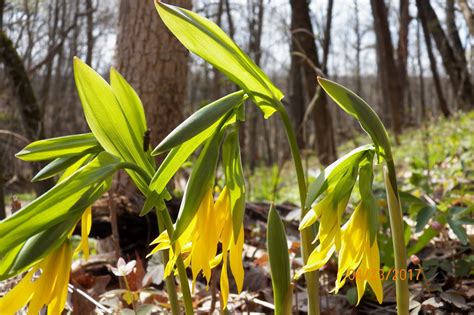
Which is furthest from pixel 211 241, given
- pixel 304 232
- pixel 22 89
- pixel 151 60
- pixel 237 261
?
pixel 22 89

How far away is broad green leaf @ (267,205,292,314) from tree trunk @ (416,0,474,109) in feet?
31.0

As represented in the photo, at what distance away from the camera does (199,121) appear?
2.15 ft

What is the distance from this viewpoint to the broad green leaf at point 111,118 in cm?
77

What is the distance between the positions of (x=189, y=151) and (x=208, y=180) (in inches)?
2.0

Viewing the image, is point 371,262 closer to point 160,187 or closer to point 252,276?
point 160,187

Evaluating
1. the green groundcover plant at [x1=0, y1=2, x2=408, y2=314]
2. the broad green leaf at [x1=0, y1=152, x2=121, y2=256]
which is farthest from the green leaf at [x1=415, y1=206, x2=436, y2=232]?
the broad green leaf at [x1=0, y1=152, x2=121, y2=256]

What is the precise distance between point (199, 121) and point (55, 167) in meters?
0.24

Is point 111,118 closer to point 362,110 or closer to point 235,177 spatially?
point 235,177

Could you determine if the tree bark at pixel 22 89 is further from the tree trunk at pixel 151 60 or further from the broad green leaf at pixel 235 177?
the broad green leaf at pixel 235 177

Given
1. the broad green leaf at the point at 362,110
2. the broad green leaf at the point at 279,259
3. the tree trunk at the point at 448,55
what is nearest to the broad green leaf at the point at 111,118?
the broad green leaf at the point at 279,259

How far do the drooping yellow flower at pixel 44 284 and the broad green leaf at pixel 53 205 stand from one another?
3.2 inches

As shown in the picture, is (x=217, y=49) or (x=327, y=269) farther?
(x=327, y=269)

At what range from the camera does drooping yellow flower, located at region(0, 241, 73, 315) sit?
701mm

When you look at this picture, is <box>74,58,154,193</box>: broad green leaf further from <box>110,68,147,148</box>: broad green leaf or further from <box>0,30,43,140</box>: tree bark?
<box>0,30,43,140</box>: tree bark
